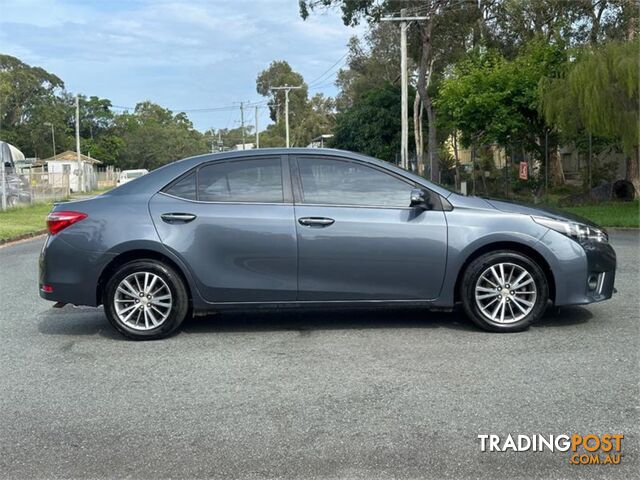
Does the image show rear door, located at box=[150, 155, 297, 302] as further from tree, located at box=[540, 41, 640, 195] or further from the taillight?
tree, located at box=[540, 41, 640, 195]

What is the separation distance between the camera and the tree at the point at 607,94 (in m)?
17.8

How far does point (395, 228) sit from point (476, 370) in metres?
1.50

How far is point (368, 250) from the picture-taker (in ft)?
20.0

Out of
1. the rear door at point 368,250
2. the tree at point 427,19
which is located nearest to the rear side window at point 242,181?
the rear door at point 368,250

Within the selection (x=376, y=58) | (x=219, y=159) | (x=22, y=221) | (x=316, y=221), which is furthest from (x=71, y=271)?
(x=376, y=58)

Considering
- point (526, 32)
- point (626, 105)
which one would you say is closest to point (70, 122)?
point (526, 32)

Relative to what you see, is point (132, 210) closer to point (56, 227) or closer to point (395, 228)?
point (56, 227)

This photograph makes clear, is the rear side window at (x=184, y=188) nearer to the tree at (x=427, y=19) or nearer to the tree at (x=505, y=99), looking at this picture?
the tree at (x=505, y=99)

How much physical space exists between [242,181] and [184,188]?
53 cm

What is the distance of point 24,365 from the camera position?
5641mm

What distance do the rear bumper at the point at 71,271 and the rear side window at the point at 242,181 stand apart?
3.55 feet

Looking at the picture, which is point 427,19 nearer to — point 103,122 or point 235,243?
point 235,243

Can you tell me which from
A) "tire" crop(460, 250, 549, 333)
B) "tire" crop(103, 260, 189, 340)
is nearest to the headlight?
"tire" crop(460, 250, 549, 333)

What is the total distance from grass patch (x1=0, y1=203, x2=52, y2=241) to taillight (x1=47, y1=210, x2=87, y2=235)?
11.8m
